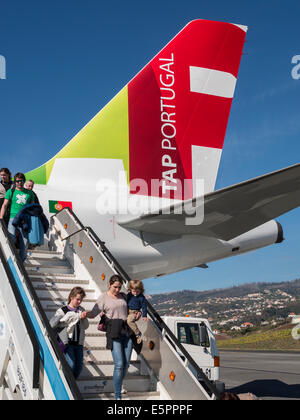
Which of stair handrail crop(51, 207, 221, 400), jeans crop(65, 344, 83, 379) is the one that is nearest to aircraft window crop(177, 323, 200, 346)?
stair handrail crop(51, 207, 221, 400)

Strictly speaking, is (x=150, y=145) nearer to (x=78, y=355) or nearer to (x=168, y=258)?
(x=168, y=258)

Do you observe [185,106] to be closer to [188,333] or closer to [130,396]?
[188,333]

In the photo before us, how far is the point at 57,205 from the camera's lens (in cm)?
1023

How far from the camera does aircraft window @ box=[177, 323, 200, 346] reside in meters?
12.1

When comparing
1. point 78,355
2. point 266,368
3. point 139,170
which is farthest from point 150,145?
point 266,368

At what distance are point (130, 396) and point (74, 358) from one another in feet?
2.90

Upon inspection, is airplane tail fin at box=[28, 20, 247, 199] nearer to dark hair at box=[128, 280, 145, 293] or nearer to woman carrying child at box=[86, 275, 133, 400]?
dark hair at box=[128, 280, 145, 293]

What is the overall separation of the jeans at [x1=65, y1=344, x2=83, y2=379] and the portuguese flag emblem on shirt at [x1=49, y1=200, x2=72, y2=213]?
480 cm

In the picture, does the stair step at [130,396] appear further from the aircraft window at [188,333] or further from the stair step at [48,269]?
the aircraft window at [188,333]

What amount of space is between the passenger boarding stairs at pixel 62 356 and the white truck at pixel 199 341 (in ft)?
15.1

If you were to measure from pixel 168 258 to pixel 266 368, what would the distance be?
1063cm

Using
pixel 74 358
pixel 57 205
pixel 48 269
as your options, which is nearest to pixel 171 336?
pixel 74 358

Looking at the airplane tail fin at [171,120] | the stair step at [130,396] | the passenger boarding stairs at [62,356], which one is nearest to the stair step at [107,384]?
the passenger boarding stairs at [62,356]

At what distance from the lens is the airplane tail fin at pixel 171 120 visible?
1082cm
